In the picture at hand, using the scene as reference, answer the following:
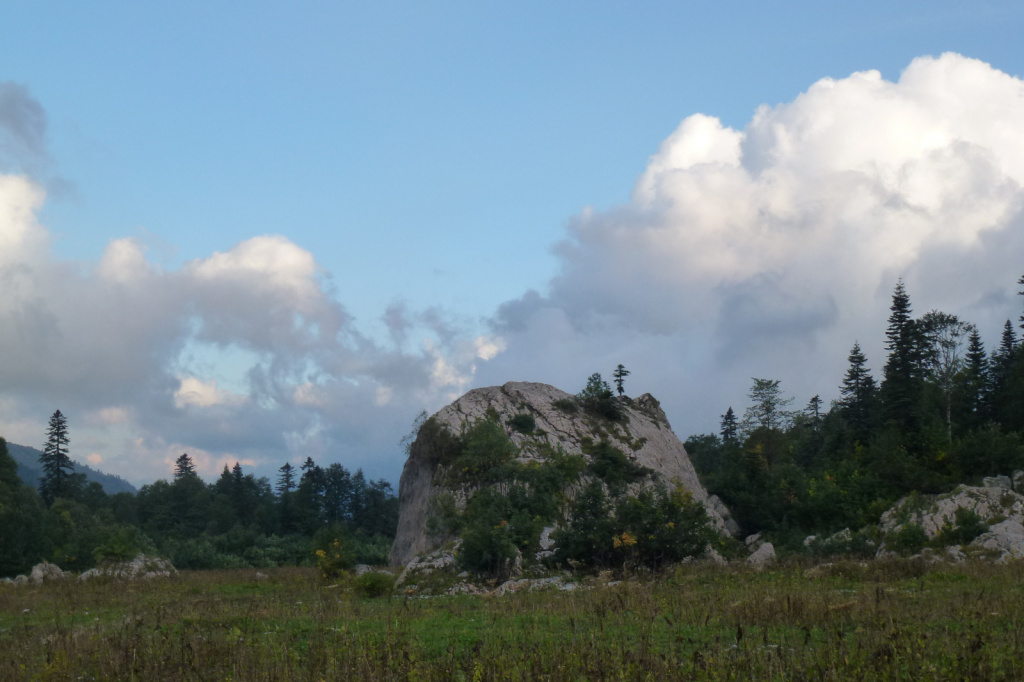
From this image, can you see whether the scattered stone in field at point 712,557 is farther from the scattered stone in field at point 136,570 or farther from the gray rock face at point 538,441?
the scattered stone in field at point 136,570

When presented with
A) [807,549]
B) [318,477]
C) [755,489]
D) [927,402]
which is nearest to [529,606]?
[807,549]

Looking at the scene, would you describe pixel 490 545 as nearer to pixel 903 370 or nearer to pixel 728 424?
pixel 903 370

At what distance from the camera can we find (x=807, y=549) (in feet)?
89.2

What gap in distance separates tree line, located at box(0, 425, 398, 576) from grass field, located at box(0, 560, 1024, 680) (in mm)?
16812

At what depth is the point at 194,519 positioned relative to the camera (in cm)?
7738

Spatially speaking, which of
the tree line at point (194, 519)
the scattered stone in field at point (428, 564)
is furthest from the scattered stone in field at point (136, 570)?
the scattered stone in field at point (428, 564)

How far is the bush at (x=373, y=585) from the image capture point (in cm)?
2317

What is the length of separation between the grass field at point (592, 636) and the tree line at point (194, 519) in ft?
55.2

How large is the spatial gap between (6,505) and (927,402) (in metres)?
61.8

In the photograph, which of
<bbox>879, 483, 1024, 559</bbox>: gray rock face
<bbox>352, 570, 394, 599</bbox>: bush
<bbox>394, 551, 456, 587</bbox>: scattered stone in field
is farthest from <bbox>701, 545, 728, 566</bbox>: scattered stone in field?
<bbox>352, 570, 394, 599</bbox>: bush

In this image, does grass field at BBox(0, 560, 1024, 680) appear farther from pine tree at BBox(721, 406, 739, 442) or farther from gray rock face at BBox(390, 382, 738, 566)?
pine tree at BBox(721, 406, 739, 442)

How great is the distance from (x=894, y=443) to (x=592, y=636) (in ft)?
140

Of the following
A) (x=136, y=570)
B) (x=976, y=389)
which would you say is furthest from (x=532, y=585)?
(x=976, y=389)

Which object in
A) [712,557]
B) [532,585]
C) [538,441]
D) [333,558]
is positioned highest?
[538,441]
